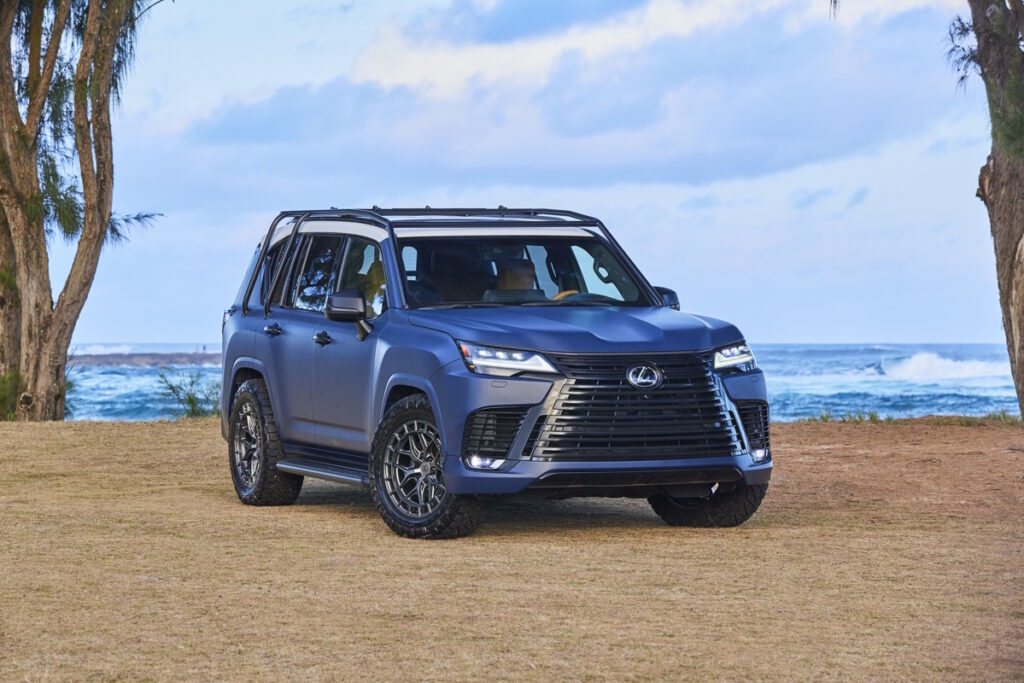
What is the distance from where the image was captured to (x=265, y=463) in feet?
38.5

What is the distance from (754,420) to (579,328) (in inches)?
50.8

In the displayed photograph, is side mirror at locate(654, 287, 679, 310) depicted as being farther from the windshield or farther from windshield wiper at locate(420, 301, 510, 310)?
windshield wiper at locate(420, 301, 510, 310)

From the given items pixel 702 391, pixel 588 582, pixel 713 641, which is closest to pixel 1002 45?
pixel 702 391

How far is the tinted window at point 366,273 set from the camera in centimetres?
1075

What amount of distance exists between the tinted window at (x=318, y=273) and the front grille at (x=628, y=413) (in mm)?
2455

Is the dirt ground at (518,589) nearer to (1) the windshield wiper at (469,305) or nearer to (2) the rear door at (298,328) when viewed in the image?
(2) the rear door at (298,328)

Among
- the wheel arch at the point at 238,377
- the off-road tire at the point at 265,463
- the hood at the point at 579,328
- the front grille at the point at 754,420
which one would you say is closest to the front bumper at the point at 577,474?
Answer: the front grille at the point at 754,420

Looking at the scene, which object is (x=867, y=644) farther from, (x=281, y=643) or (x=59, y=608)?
(x=59, y=608)

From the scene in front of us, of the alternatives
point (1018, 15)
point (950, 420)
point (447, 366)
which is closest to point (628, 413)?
point (447, 366)

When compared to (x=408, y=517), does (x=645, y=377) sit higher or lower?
higher

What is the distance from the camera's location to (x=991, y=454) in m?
15.6

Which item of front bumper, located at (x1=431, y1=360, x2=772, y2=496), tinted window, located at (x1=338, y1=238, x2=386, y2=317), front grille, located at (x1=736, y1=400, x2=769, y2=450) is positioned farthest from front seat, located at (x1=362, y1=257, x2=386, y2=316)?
front grille, located at (x1=736, y1=400, x2=769, y2=450)

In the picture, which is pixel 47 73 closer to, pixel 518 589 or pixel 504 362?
pixel 504 362

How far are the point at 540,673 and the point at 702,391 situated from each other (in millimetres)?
3774
